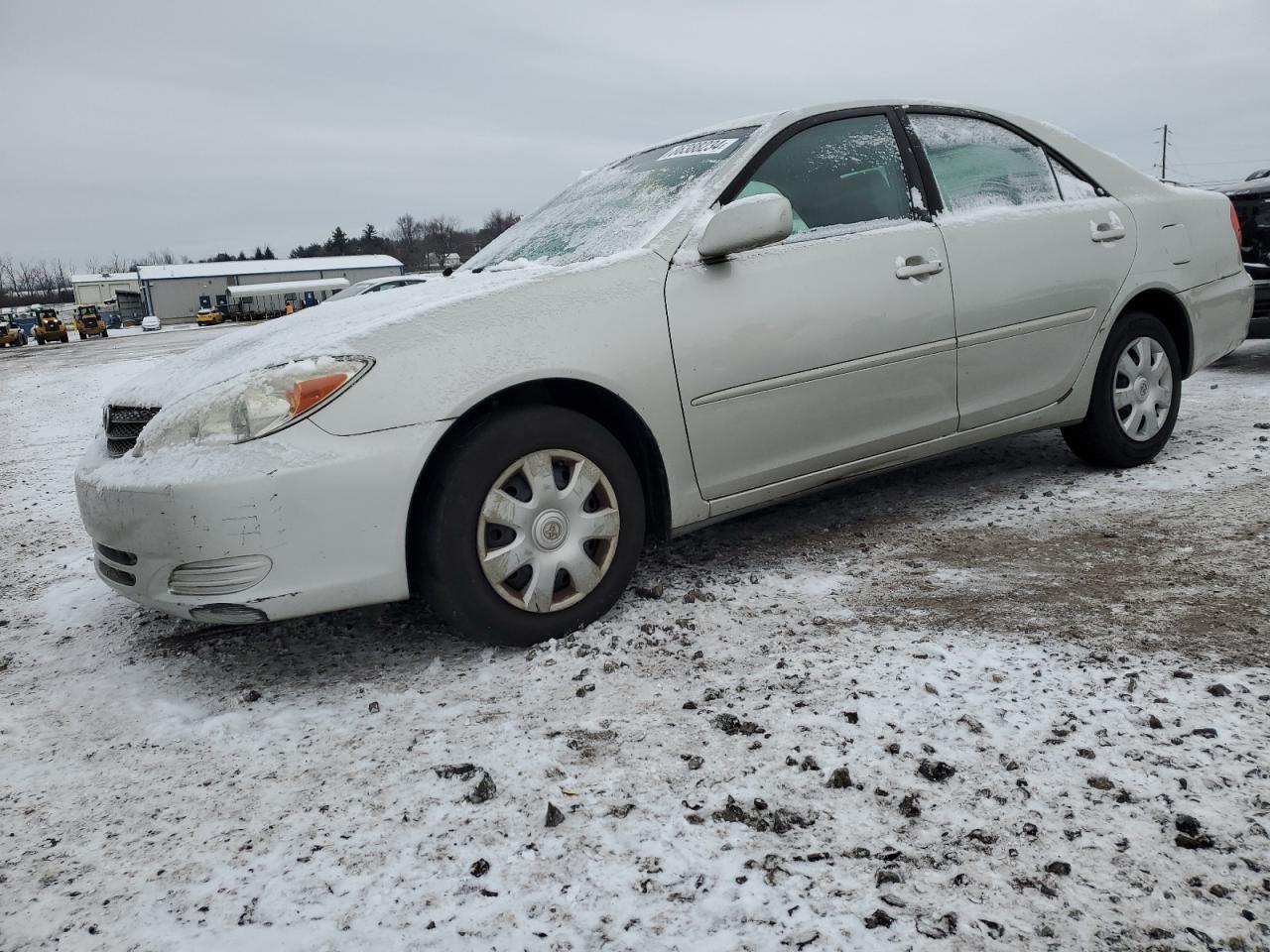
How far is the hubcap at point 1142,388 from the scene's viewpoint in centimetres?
407

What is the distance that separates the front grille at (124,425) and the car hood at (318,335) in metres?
0.03

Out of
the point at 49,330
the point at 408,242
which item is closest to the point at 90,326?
the point at 49,330

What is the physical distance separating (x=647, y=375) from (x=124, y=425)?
1.62 meters

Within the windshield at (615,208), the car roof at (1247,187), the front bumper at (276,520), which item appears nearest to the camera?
the front bumper at (276,520)

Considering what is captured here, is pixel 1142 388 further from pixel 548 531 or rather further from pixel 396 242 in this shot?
pixel 396 242

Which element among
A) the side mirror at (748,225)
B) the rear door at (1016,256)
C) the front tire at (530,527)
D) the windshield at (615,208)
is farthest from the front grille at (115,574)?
the rear door at (1016,256)

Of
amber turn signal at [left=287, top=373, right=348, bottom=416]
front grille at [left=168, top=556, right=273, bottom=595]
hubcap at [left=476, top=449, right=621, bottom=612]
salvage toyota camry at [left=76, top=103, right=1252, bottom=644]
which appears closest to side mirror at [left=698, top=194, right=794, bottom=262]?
salvage toyota camry at [left=76, top=103, right=1252, bottom=644]

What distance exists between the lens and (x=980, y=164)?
3.78 meters

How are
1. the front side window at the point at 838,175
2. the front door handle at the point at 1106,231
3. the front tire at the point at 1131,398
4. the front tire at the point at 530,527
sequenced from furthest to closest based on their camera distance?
the front tire at the point at 1131,398, the front door handle at the point at 1106,231, the front side window at the point at 838,175, the front tire at the point at 530,527

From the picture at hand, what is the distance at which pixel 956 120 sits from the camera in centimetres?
380

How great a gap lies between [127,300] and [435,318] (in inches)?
3575

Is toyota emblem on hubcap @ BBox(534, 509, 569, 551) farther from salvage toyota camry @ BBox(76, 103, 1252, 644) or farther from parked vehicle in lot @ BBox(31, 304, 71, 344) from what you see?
parked vehicle in lot @ BBox(31, 304, 71, 344)

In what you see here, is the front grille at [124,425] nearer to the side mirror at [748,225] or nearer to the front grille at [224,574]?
the front grille at [224,574]

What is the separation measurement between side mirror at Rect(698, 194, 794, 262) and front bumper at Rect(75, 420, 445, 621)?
1085 millimetres
